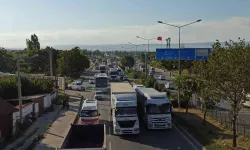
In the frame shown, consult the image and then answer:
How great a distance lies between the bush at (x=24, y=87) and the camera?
1431 inches

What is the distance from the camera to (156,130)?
26.9 meters

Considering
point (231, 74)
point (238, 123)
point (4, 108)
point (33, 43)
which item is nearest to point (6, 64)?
point (33, 43)

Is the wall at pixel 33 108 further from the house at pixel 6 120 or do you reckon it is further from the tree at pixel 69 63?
the tree at pixel 69 63

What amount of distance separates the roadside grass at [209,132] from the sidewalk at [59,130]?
28.4 ft

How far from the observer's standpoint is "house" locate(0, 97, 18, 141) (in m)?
23.6

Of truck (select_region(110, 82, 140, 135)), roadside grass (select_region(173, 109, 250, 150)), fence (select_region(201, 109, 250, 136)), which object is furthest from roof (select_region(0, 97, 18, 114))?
fence (select_region(201, 109, 250, 136))

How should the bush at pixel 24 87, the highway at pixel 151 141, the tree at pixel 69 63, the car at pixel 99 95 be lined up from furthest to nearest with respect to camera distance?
1. the tree at pixel 69 63
2. the car at pixel 99 95
3. the bush at pixel 24 87
4. the highway at pixel 151 141

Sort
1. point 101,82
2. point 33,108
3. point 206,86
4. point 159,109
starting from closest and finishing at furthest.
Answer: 1. point 206,86
2. point 159,109
3. point 33,108
4. point 101,82

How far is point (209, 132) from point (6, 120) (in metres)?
14.0

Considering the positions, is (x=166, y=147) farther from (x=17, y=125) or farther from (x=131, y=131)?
(x=17, y=125)

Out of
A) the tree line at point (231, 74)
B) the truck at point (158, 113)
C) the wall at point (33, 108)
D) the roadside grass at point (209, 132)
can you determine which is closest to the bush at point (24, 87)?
the wall at point (33, 108)

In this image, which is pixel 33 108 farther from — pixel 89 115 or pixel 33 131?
pixel 89 115

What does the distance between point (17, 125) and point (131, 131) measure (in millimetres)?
9069

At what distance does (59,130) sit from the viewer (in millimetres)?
27562
